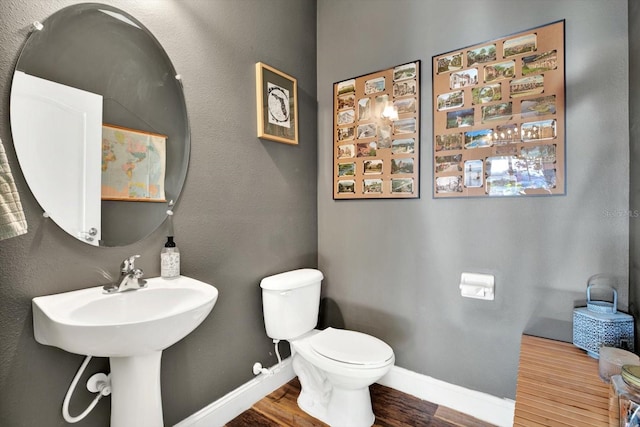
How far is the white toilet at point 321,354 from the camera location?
149 cm

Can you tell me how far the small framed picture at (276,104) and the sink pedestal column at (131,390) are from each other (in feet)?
4.20

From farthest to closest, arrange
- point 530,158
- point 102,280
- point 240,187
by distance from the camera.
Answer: point 240,187 < point 530,158 < point 102,280

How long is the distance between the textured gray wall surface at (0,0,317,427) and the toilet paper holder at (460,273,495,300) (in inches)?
41.2

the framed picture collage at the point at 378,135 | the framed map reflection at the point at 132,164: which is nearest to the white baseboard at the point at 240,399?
the framed map reflection at the point at 132,164

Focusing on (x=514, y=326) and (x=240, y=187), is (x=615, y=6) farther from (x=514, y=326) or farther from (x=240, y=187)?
(x=240, y=187)

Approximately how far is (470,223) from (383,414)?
117 centimetres

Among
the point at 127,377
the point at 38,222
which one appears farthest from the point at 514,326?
the point at 38,222

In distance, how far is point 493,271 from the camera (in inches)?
64.1

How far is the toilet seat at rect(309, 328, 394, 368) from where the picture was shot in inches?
58.2

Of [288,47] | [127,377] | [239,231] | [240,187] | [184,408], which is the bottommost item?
[184,408]

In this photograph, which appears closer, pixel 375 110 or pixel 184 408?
pixel 184 408

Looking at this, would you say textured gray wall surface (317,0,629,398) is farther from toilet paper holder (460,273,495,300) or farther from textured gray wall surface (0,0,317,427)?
textured gray wall surface (0,0,317,427)

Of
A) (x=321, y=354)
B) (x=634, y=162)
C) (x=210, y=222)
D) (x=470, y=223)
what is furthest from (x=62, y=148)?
(x=634, y=162)

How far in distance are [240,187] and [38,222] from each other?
34.6 inches
